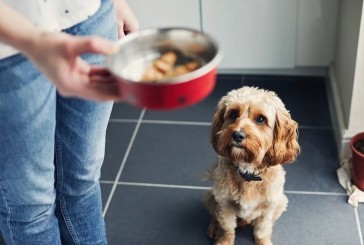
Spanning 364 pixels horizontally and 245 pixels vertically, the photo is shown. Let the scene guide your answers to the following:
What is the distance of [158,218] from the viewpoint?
1.88m

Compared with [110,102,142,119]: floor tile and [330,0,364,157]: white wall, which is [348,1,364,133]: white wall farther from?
[110,102,142,119]: floor tile

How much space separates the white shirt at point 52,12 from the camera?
94 centimetres

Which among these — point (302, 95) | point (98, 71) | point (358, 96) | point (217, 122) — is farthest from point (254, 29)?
point (98, 71)

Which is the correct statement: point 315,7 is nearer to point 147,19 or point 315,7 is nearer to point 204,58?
point 147,19

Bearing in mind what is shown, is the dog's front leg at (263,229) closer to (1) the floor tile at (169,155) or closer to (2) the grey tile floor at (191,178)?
(2) the grey tile floor at (191,178)

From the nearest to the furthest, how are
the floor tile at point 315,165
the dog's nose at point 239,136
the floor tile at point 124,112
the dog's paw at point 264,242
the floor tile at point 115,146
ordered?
the dog's nose at point 239,136, the dog's paw at point 264,242, the floor tile at point 315,165, the floor tile at point 115,146, the floor tile at point 124,112

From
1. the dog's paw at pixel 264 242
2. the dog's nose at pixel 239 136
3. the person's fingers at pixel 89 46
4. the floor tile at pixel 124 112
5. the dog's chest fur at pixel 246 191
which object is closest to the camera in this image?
the person's fingers at pixel 89 46

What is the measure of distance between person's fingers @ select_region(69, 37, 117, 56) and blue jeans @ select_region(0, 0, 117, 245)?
218mm

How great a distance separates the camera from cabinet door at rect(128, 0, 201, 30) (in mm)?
2336

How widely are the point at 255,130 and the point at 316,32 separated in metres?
1.02

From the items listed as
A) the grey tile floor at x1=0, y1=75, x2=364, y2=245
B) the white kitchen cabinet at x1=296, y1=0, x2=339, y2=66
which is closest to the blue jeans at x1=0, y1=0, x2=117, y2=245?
the grey tile floor at x1=0, y1=75, x2=364, y2=245

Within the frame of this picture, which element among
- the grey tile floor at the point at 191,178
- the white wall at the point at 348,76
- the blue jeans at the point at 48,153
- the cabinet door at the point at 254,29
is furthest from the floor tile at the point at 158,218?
the cabinet door at the point at 254,29

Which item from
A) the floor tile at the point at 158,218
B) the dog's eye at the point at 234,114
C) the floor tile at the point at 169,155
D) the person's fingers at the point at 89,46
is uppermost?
the person's fingers at the point at 89,46

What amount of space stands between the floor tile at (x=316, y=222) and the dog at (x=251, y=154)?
0.13 meters
